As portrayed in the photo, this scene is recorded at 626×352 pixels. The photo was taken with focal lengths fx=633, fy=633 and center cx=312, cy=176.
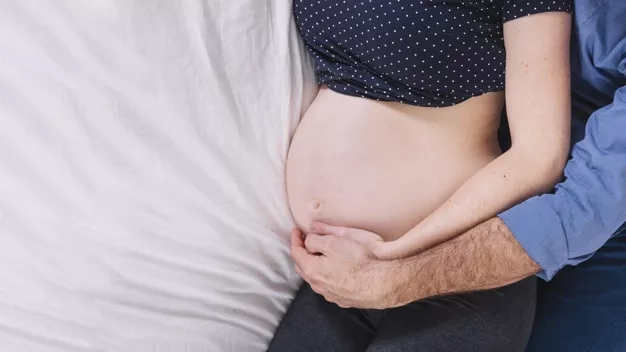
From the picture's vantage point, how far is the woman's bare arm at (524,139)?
826 mm

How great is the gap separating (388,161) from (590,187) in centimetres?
27

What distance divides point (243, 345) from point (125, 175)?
1.01ft

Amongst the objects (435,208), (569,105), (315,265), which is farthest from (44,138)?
(569,105)

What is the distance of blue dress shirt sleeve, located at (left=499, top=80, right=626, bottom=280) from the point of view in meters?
0.80

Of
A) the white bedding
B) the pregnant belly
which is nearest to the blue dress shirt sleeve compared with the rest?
the pregnant belly

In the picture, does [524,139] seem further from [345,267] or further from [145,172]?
[145,172]

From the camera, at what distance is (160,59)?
85cm

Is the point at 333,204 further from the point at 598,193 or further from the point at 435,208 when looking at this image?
the point at 598,193

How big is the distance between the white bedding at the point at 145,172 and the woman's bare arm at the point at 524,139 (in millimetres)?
237

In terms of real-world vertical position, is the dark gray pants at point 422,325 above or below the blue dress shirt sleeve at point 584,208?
below

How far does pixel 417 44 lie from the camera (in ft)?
2.87

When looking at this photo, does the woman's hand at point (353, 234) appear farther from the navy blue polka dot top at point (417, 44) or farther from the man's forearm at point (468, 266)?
the navy blue polka dot top at point (417, 44)

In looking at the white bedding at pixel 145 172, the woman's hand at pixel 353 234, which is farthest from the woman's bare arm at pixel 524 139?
the white bedding at pixel 145 172

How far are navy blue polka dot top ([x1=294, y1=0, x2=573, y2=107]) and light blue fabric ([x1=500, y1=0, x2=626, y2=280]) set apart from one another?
0.06m
